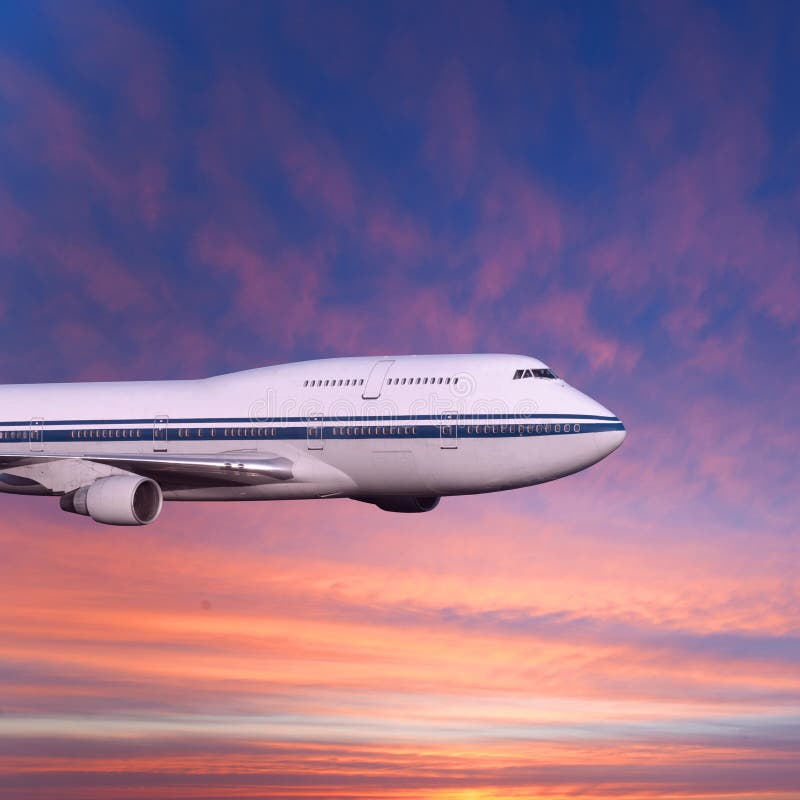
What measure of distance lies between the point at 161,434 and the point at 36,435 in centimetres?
485

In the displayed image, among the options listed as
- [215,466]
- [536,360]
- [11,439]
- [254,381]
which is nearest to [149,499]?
[215,466]

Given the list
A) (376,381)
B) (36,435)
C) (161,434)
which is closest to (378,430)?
(376,381)

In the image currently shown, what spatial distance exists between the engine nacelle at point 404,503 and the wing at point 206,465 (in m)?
3.31

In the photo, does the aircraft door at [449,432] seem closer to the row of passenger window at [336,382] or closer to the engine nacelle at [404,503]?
the row of passenger window at [336,382]

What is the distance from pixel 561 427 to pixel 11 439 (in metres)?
18.2

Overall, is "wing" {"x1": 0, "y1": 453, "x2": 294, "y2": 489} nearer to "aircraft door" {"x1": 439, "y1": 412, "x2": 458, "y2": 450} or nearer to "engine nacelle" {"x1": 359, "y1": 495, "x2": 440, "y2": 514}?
"engine nacelle" {"x1": 359, "y1": 495, "x2": 440, "y2": 514}

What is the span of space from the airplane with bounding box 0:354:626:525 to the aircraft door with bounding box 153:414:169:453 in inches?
1.7

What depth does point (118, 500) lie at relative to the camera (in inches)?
1458

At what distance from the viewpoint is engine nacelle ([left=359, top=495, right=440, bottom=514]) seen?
40.4 metres

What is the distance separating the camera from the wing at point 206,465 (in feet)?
125

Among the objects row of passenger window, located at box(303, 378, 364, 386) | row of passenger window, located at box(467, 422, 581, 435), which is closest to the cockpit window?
row of passenger window, located at box(467, 422, 581, 435)

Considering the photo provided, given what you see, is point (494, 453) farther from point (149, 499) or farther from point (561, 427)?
point (149, 499)

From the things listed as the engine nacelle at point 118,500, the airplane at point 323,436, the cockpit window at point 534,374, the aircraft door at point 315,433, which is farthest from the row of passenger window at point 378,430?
the engine nacelle at point 118,500

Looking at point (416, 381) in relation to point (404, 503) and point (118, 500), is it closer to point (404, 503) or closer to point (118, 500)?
point (404, 503)
